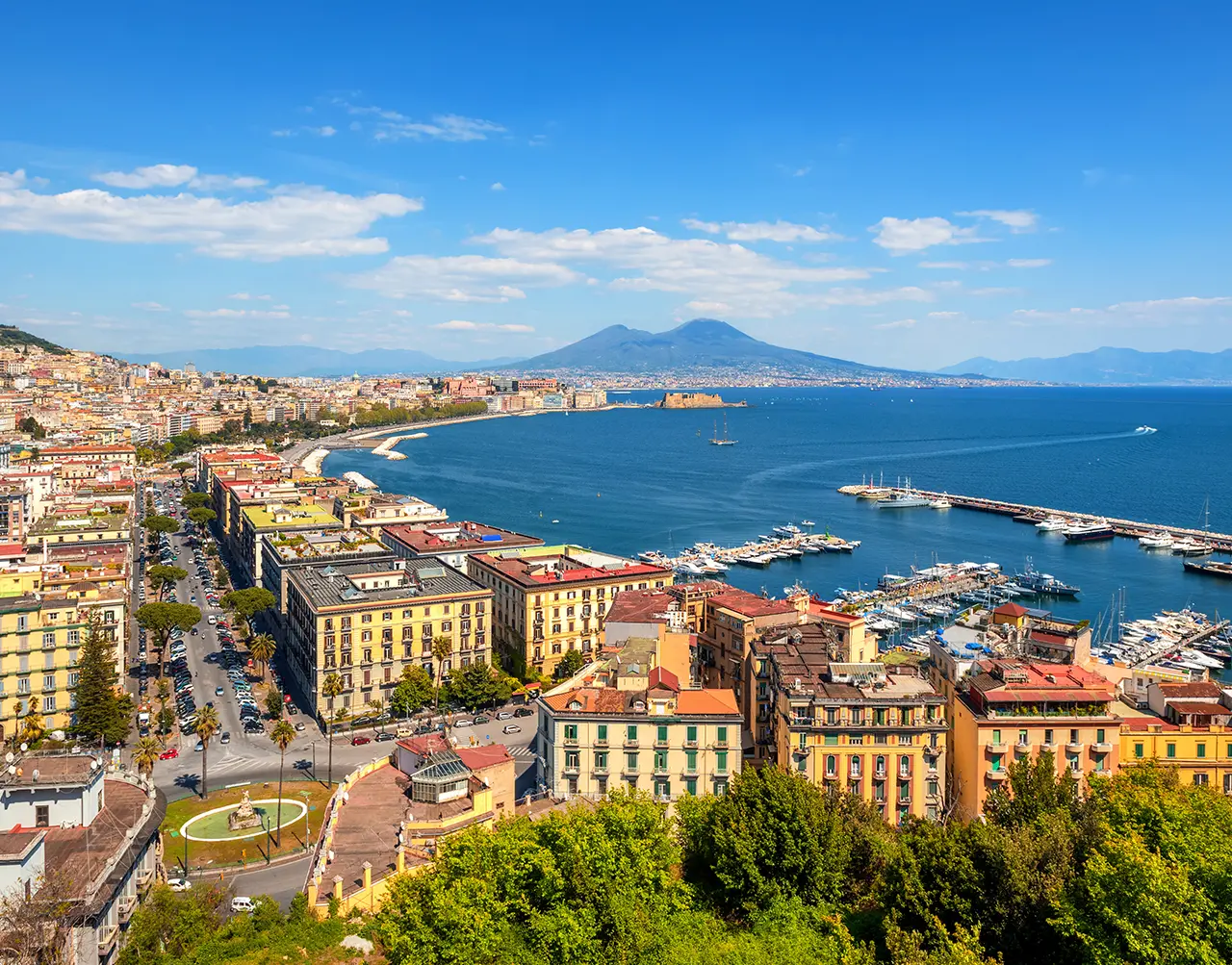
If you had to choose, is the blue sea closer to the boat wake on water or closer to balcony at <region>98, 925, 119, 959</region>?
the boat wake on water

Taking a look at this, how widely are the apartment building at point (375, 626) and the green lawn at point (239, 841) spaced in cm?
502

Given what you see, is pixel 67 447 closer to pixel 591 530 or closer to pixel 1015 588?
pixel 591 530

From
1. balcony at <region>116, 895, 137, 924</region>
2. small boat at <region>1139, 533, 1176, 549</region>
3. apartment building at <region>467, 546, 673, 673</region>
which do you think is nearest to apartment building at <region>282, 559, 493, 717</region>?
apartment building at <region>467, 546, 673, 673</region>

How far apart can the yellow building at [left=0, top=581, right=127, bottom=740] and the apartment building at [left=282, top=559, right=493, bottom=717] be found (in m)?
8.14

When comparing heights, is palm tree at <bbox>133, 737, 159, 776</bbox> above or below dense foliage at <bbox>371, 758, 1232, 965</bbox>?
below

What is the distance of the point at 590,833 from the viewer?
58.0 feet

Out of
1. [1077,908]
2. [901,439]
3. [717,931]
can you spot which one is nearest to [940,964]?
[1077,908]

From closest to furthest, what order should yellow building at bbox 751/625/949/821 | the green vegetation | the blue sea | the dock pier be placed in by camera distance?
the green vegetation → yellow building at bbox 751/625/949/821 → the blue sea → the dock pier

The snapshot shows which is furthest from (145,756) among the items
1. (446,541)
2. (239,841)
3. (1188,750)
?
(446,541)

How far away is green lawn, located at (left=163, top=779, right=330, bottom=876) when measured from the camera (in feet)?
81.7

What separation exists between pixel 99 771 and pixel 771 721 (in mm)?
16469

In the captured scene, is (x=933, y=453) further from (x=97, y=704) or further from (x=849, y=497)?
(x=97, y=704)

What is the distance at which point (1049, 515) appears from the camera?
9312cm

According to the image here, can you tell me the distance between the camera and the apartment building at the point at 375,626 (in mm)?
36750
